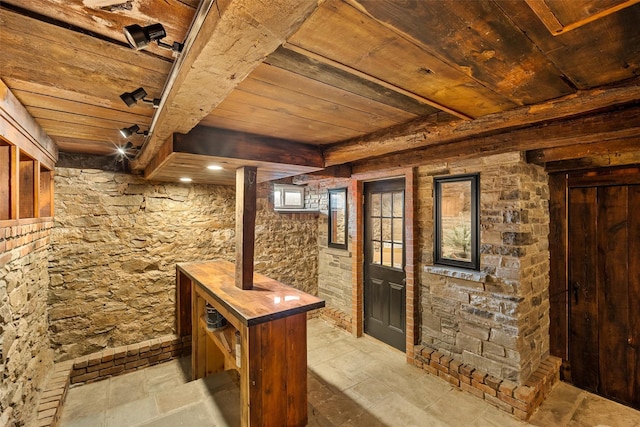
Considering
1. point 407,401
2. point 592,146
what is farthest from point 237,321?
point 592,146

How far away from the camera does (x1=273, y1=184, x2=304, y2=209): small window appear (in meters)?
4.37

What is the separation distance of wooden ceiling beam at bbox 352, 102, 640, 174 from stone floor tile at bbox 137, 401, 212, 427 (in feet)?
8.62

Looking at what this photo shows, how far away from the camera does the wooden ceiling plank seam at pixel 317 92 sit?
3.77ft

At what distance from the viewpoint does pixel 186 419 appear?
6.77ft

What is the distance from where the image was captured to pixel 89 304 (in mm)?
2943

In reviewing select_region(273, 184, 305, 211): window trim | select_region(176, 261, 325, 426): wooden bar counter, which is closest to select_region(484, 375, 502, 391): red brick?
select_region(176, 261, 325, 426): wooden bar counter

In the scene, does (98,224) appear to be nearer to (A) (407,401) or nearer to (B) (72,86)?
(B) (72,86)

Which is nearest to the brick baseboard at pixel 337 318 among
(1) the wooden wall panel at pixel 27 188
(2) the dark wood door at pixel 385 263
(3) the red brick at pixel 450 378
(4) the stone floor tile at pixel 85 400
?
(2) the dark wood door at pixel 385 263

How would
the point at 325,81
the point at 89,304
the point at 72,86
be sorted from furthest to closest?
1. the point at 89,304
2. the point at 72,86
3. the point at 325,81

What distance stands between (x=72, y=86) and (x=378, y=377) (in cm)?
324

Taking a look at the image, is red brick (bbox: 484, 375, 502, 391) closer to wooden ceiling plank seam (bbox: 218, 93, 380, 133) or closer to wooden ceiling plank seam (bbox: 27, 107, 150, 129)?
wooden ceiling plank seam (bbox: 218, 93, 380, 133)

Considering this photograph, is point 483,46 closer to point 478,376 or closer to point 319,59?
point 319,59

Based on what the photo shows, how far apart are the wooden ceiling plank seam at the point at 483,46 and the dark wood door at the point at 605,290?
2.08 meters

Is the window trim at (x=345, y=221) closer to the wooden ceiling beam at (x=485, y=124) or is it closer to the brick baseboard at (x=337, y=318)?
the brick baseboard at (x=337, y=318)
